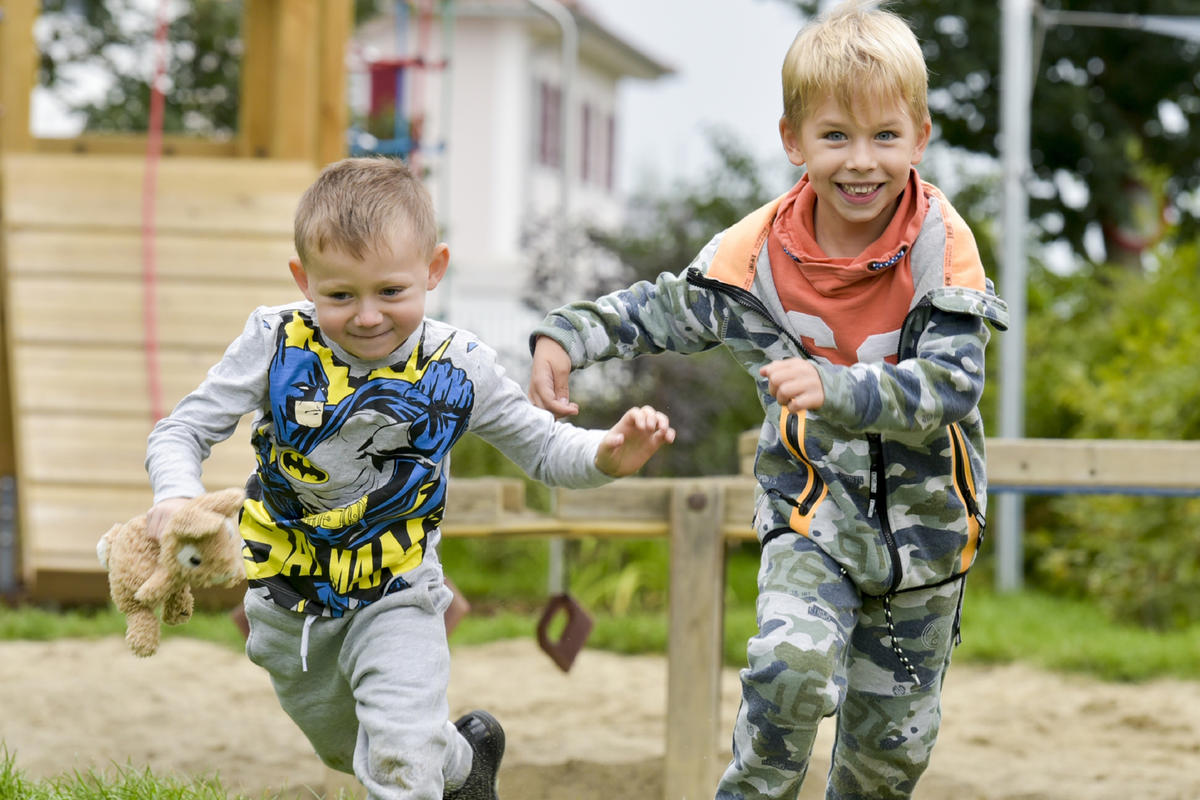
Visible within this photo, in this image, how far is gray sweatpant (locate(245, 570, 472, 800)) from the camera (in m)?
2.88

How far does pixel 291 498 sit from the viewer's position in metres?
2.98

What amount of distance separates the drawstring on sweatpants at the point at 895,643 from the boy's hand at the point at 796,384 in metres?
0.63

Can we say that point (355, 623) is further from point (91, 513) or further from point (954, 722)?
point (91, 513)

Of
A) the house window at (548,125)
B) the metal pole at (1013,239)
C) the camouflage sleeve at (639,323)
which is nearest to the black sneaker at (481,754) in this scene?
the camouflage sleeve at (639,323)

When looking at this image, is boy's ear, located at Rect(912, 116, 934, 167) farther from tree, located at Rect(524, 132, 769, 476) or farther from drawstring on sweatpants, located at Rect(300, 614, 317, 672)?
tree, located at Rect(524, 132, 769, 476)

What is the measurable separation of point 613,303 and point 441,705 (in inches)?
35.4

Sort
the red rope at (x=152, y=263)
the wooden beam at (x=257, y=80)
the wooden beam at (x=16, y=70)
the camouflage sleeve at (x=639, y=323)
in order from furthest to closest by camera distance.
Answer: the wooden beam at (x=257, y=80), the wooden beam at (x=16, y=70), the red rope at (x=152, y=263), the camouflage sleeve at (x=639, y=323)

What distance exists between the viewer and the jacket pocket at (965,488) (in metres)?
2.92

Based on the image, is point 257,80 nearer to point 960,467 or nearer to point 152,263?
point 152,263

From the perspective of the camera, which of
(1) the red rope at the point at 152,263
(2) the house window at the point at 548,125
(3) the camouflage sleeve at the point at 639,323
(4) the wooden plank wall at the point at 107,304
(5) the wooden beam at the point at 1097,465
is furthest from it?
(2) the house window at the point at 548,125

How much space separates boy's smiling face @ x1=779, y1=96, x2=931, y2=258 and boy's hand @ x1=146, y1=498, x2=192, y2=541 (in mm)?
1326

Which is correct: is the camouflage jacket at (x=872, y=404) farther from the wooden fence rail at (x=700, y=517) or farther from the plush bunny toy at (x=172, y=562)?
the wooden fence rail at (x=700, y=517)

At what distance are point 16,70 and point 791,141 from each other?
6407 mm

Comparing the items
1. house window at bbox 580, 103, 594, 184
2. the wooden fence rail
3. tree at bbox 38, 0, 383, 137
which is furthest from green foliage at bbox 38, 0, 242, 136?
house window at bbox 580, 103, 594, 184
